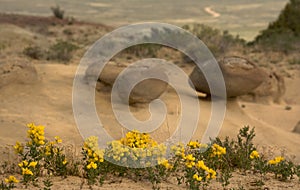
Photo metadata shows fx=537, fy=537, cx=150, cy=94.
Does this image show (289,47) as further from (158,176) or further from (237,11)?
(237,11)

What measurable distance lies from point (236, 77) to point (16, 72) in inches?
170

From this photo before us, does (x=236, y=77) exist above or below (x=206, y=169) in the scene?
Answer: above

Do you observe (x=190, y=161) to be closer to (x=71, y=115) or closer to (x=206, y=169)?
(x=206, y=169)

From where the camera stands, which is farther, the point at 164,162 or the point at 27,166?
the point at 164,162

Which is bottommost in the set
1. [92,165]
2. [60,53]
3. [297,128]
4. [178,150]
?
[92,165]

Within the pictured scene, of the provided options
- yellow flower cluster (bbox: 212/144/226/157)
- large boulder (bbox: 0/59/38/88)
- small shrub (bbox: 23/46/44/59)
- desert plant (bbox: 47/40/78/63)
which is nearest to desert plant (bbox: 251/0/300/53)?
desert plant (bbox: 47/40/78/63)

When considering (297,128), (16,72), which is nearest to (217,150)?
(297,128)

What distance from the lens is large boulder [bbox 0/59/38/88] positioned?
1010 cm

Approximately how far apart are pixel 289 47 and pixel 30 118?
12236 millimetres

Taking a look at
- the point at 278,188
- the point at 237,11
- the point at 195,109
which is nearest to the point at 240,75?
the point at 195,109

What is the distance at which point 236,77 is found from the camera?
35.3 feet

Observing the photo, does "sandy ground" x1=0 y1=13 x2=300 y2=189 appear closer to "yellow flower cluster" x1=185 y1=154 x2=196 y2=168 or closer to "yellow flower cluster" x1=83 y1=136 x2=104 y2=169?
"yellow flower cluster" x1=185 y1=154 x2=196 y2=168

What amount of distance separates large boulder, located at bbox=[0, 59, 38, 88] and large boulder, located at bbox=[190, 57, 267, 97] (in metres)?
3.35

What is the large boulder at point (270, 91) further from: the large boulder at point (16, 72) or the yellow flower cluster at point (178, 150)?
the yellow flower cluster at point (178, 150)
